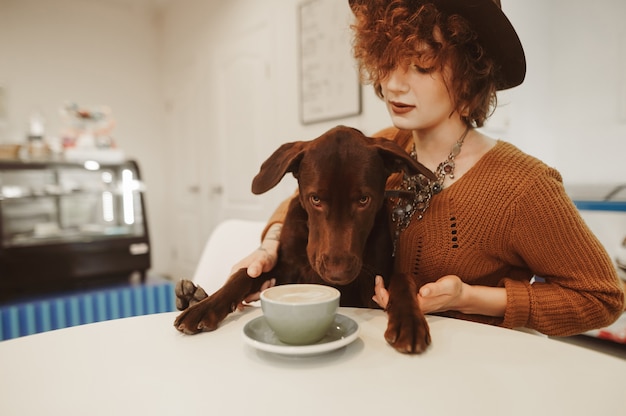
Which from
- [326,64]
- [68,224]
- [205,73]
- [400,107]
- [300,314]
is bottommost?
[68,224]

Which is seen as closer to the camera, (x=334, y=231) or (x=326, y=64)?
(x=334, y=231)

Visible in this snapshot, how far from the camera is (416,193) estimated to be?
48.1 inches

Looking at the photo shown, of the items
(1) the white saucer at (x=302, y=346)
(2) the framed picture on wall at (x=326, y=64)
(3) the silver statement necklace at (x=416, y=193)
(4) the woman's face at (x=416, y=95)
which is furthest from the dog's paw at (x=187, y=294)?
(2) the framed picture on wall at (x=326, y=64)

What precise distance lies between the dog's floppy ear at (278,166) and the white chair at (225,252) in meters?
0.56

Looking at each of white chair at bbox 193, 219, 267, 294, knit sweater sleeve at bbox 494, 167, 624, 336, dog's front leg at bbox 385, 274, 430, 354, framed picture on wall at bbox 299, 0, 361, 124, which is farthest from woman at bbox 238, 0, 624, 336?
framed picture on wall at bbox 299, 0, 361, 124

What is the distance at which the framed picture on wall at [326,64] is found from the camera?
111 inches

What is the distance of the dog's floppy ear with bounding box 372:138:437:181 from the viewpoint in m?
0.99

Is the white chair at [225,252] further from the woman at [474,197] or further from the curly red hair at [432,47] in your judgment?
the curly red hair at [432,47]

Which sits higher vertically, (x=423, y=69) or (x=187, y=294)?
(x=423, y=69)

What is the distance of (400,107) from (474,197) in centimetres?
32

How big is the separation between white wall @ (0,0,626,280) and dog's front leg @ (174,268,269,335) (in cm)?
146

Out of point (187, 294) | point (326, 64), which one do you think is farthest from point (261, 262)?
point (326, 64)

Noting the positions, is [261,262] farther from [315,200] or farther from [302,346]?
[302,346]

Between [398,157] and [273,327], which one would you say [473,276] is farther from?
[273,327]
